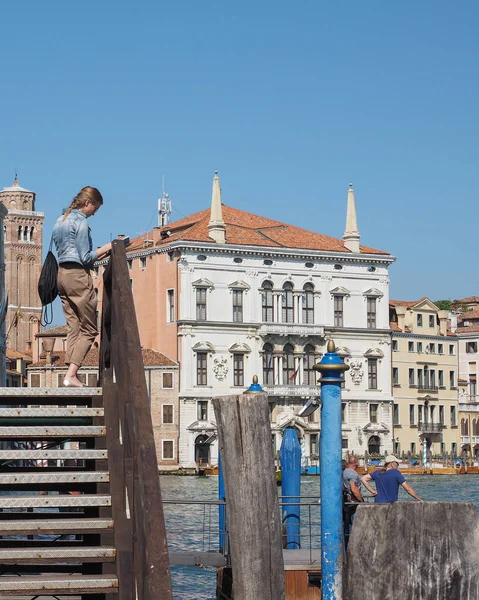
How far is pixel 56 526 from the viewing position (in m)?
5.47

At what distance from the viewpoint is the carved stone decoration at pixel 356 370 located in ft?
212

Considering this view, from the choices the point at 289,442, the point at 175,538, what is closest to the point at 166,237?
the point at 175,538

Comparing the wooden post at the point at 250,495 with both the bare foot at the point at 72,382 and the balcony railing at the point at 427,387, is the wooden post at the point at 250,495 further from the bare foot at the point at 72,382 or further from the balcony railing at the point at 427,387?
the balcony railing at the point at 427,387

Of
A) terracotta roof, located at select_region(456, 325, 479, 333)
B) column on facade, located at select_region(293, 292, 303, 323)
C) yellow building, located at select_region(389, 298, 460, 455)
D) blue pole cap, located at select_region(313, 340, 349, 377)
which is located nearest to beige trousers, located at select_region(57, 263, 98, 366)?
blue pole cap, located at select_region(313, 340, 349, 377)

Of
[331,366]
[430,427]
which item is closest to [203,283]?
[430,427]

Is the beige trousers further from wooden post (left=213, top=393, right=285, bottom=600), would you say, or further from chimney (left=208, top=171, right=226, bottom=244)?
chimney (left=208, top=171, right=226, bottom=244)

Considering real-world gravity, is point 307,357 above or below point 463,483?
above

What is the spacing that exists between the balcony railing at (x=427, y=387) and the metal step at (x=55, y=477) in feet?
206

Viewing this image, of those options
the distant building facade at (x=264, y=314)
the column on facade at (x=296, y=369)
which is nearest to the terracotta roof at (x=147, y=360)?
the distant building facade at (x=264, y=314)

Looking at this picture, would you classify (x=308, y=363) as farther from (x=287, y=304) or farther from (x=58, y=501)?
(x=58, y=501)

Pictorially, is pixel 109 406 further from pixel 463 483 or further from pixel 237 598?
pixel 463 483

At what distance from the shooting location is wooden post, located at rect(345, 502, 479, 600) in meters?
3.36

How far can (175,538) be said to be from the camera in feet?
81.6

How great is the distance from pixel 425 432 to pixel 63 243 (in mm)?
62329
